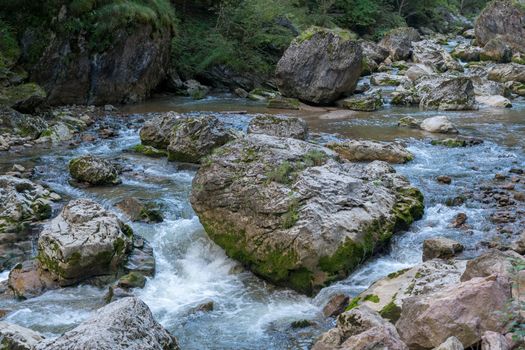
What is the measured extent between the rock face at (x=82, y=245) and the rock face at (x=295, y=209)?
1193 millimetres

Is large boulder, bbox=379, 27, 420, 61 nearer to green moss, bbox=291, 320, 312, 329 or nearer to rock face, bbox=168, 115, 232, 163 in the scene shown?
rock face, bbox=168, 115, 232, 163

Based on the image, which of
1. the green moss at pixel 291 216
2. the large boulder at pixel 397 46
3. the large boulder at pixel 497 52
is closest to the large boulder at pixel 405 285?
the green moss at pixel 291 216

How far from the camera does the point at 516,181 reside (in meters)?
9.78

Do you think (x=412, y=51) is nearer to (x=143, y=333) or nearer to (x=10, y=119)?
(x=10, y=119)

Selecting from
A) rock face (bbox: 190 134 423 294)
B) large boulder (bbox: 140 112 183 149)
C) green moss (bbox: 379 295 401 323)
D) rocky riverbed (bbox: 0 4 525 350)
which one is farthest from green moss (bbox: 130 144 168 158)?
green moss (bbox: 379 295 401 323)

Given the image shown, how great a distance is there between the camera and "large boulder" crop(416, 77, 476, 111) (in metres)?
17.2

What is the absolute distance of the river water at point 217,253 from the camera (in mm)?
6035

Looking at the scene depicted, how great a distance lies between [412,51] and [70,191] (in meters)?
22.2

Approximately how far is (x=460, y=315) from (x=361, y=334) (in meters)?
0.81

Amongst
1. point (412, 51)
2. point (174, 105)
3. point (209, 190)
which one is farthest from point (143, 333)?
point (412, 51)

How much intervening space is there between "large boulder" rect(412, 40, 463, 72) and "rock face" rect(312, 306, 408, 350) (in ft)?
70.5

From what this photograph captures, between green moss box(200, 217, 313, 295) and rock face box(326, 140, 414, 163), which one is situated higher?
rock face box(326, 140, 414, 163)

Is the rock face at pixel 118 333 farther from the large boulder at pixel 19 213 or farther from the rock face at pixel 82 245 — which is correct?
the large boulder at pixel 19 213

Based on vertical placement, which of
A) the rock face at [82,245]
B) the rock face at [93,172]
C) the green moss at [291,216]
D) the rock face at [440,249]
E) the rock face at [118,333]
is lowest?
the rock face at [93,172]
